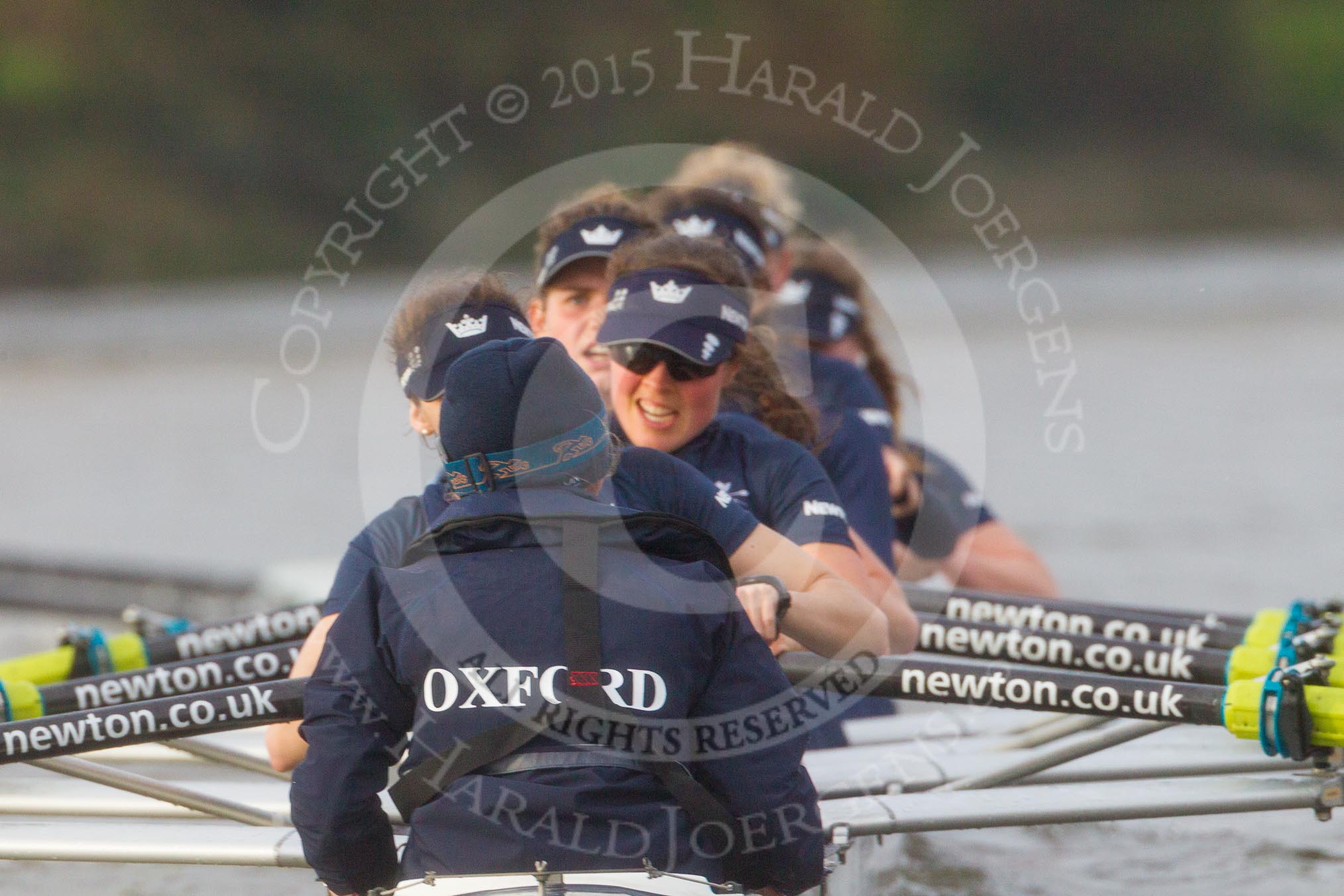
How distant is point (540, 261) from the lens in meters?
4.08

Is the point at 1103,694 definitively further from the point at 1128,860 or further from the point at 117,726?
the point at 117,726

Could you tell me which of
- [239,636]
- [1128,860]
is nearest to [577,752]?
[239,636]

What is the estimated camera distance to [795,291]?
5.40 m

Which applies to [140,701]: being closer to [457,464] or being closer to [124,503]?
[457,464]

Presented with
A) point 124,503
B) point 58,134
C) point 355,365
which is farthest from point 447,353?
point 58,134

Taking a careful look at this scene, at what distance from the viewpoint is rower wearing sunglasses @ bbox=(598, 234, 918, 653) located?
352cm

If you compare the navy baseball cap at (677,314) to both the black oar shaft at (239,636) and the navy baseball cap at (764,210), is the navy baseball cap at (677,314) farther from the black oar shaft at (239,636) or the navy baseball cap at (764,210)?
the black oar shaft at (239,636)

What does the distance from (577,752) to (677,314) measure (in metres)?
1.22

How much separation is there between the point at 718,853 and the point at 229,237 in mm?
26912

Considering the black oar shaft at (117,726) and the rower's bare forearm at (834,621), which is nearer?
the rower's bare forearm at (834,621)

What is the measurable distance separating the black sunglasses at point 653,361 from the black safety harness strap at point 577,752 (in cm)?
101

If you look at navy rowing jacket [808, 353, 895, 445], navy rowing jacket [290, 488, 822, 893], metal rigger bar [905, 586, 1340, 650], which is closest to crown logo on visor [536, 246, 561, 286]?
navy rowing jacket [808, 353, 895, 445]

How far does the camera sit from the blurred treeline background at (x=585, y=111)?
2897cm

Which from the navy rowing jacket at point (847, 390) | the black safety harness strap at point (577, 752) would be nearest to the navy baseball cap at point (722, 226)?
the navy rowing jacket at point (847, 390)
